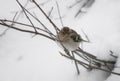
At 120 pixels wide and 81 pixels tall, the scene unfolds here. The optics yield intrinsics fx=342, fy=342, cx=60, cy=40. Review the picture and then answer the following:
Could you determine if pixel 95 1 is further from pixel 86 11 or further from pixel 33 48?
pixel 33 48

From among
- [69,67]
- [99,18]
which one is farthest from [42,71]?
[99,18]

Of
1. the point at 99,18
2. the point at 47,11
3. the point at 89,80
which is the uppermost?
the point at 47,11

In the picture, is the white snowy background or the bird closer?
the bird

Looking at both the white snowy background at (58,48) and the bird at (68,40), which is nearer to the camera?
the bird at (68,40)

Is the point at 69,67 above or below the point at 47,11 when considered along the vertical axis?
below

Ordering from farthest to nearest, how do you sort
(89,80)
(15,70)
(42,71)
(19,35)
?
(19,35) → (15,70) → (42,71) → (89,80)

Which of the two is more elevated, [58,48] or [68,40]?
[68,40]

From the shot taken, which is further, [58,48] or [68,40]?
[58,48]

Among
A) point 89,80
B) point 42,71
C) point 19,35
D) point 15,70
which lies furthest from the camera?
point 19,35
